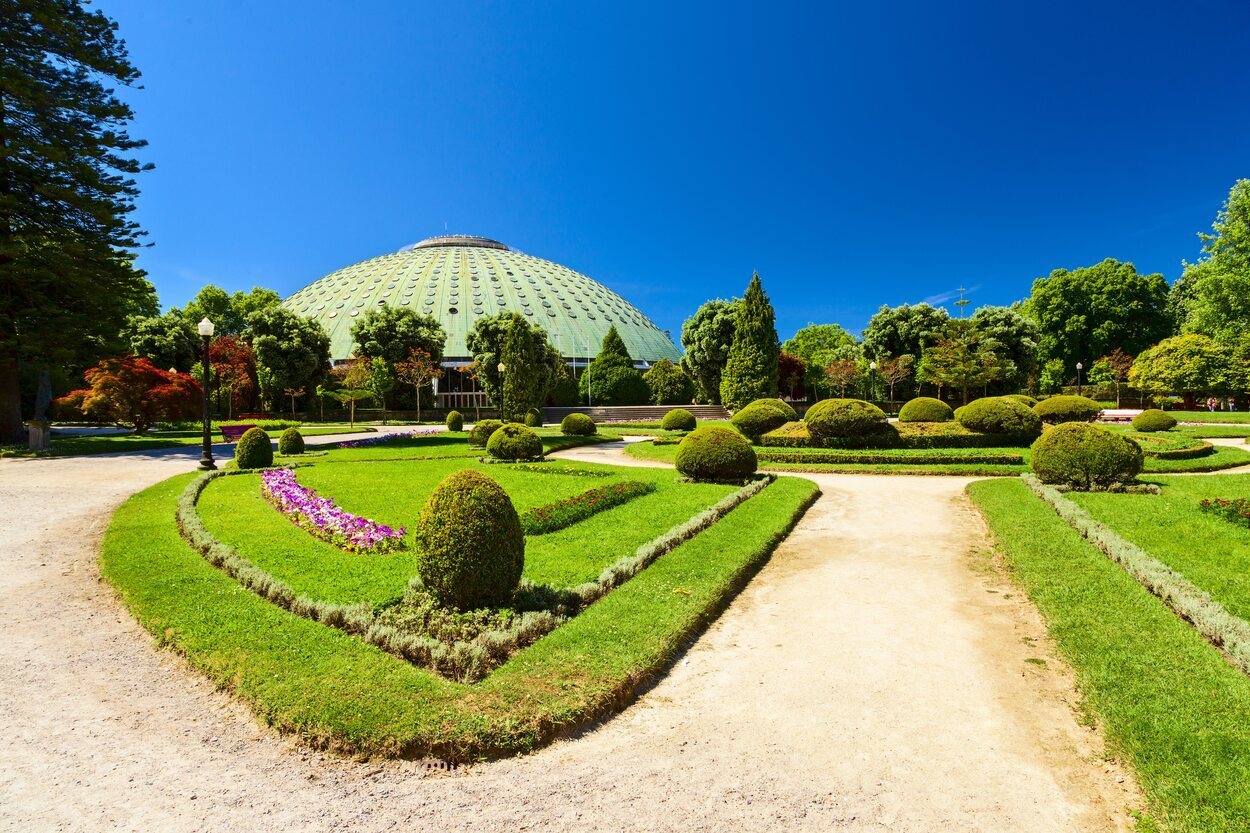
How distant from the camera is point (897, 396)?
2138 inches

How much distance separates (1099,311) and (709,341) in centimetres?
4324

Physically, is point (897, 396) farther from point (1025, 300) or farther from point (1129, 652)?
point (1129, 652)

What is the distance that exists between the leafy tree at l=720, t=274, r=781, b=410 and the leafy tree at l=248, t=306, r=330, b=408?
107ft

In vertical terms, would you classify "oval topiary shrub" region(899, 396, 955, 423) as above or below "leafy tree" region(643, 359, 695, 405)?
below

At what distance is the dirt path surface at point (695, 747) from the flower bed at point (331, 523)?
2.61 metres

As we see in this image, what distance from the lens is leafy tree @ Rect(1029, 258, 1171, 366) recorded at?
2190 inches

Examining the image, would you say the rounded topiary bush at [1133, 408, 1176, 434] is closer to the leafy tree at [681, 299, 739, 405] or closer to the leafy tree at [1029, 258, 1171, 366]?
the leafy tree at [681, 299, 739, 405]

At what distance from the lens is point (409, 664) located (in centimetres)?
447

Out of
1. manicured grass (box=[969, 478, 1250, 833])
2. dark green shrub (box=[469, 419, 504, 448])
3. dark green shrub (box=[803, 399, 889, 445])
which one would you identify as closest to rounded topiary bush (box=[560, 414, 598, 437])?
dark green shrub (box=[469, 419, 504, 448])

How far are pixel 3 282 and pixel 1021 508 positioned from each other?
32.0 m

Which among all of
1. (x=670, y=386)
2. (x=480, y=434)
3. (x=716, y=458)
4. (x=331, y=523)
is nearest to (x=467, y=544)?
(x=331, y=523)

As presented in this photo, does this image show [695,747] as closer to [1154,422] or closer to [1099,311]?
[1154,422]

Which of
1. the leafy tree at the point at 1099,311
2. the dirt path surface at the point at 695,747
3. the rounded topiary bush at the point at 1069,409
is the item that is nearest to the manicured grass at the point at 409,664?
the dirt path surface at the point at 695,747

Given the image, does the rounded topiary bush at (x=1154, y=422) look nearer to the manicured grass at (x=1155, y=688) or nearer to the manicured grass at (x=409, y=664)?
the manicured grass at (x=1155, y=688)
